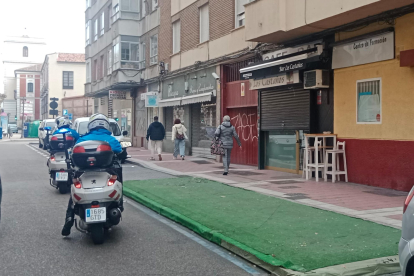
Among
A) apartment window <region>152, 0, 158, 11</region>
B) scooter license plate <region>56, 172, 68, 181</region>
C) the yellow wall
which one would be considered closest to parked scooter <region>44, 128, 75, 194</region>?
scooter license plate <region>56, 172, 68, 181</region>

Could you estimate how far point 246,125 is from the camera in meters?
17.4

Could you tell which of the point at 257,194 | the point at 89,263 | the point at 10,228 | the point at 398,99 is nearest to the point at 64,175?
the point at 10,228

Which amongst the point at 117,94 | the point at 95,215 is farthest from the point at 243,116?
the point at 117,94

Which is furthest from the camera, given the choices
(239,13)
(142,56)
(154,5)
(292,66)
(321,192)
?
(142,56)

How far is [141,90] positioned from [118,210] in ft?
77.3

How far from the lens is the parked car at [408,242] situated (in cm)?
364

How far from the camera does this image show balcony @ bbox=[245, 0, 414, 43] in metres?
10.1

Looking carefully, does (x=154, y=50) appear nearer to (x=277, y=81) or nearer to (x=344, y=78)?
(x=277, y=81)

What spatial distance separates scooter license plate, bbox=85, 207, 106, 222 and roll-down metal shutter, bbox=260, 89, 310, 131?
A: 27.3 feet

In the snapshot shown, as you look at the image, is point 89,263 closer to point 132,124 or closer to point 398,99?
point 398,99

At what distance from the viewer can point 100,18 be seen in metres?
35.1

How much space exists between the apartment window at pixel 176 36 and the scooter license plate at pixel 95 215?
17836mm

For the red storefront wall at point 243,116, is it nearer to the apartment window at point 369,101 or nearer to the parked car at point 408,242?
the apartment window at point 369,101

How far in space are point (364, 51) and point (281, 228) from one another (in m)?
6.08
